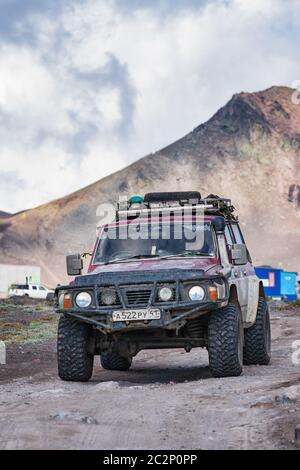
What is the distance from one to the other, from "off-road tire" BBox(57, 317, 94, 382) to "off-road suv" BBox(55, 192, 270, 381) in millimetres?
13

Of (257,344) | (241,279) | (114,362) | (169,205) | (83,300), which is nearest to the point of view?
(83,300)

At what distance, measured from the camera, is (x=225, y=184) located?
110125 mm

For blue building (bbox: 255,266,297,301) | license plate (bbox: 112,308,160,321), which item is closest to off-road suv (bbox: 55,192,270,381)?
license plate (bbox: 112,308,160,321)

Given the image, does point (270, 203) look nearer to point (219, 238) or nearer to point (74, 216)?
point (74, 216)

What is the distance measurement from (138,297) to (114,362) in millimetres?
2953

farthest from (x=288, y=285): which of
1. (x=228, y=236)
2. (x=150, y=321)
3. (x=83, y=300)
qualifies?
(x=150, y=321)

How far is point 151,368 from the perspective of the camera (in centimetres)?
1370

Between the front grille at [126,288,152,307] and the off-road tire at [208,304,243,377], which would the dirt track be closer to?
the off-road tire at [208,304,243,377]

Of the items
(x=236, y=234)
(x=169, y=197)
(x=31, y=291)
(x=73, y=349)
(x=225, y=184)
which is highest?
(x=225, y=184)

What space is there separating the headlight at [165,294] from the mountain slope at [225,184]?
292 ft

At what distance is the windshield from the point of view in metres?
11.3

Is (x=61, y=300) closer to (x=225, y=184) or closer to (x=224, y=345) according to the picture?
(x=224, y=345)

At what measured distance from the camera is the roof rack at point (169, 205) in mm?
12176
